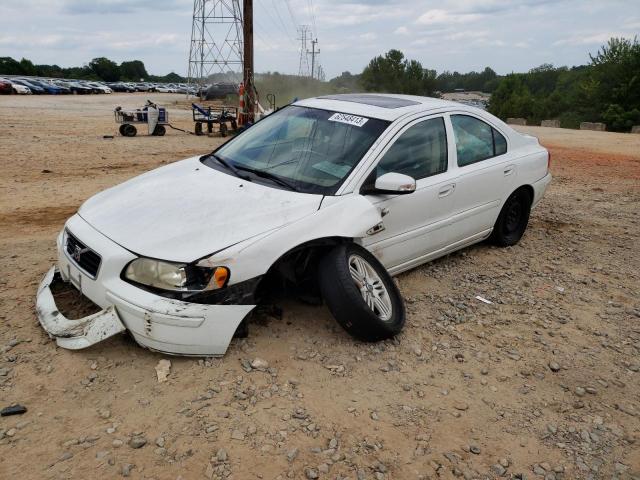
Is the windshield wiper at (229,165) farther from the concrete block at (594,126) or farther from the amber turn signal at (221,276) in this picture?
the concrete block at (594,126)

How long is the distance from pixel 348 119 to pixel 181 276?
1921 millimetres

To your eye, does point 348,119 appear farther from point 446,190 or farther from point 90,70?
point 90,70

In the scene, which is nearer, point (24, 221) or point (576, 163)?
point (24, 221)

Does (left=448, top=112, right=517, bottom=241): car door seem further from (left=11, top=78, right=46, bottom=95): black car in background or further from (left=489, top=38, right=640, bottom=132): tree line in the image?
(left=11, top=78, right=46, bottom=95): black car in background

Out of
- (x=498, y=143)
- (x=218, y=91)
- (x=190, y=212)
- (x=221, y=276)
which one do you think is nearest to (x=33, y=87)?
(x=218, y=91)

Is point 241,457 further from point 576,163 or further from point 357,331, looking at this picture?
point 576,163

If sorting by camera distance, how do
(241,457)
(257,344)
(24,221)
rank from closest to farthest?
(241,457)
(257,344)
(24,221)

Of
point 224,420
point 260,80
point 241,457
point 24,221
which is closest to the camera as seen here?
point 241,457

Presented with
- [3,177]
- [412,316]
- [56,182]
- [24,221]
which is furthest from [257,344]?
[3,177]

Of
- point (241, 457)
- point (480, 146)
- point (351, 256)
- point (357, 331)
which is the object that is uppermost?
point (480, 146)

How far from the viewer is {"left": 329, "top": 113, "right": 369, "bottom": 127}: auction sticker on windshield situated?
4059 mm

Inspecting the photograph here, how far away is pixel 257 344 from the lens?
336 cm

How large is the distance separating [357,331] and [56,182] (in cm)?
671

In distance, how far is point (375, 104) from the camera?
4.36 m
